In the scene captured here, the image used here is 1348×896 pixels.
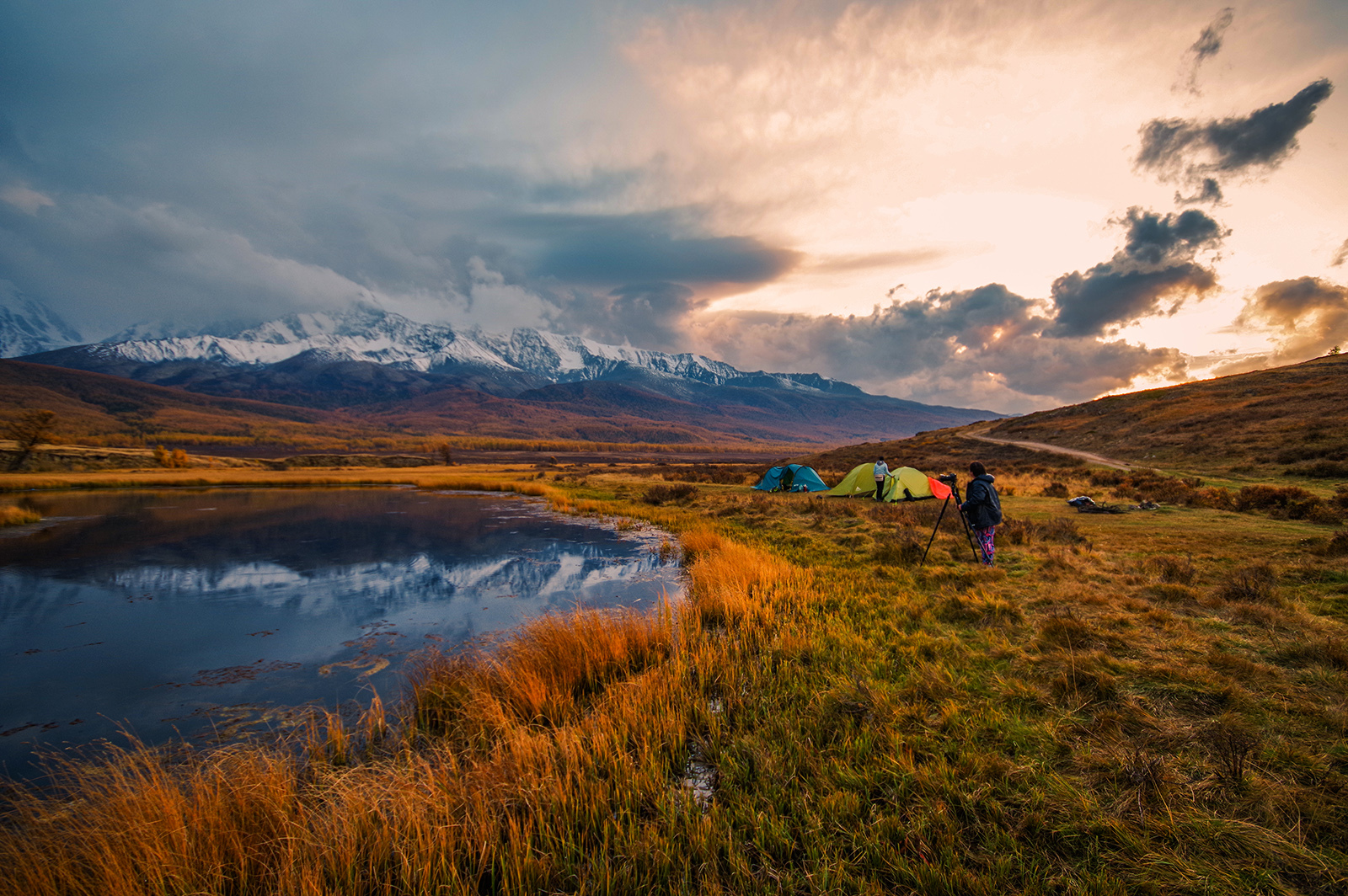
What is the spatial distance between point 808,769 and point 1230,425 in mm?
52972

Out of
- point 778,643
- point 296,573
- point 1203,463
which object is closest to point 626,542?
point 296,573

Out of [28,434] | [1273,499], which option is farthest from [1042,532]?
[28,434]

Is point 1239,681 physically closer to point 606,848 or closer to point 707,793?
point 707,793

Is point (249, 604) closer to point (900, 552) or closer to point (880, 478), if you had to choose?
point (900, 552)

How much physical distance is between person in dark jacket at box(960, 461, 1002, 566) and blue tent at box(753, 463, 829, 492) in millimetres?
18692

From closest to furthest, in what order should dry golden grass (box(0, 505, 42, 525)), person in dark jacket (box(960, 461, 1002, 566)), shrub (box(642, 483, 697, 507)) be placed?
person in dark jacket (box(960, 461, 1002, 566)), dry golden grass (box(0, 505, 42, 525)), shrub (box(642, 483, 697, 507))

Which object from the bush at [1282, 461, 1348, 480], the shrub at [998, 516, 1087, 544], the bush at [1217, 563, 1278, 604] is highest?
the bush at [1282, 461, 1348, 480]

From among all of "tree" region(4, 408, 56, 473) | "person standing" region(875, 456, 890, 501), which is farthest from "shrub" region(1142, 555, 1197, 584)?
"tree" region(4, 408, 56, 473)

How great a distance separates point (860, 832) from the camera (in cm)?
354

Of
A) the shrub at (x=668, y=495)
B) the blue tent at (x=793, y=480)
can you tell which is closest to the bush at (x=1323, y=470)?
the blue tent at (x=793, y=480)

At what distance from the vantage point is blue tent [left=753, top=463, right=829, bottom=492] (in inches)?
1204

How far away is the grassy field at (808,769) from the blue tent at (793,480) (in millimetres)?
21813

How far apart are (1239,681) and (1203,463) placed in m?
36.8

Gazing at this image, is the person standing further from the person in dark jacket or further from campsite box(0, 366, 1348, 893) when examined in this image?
campsite box(0, 366, 1348, 893)
